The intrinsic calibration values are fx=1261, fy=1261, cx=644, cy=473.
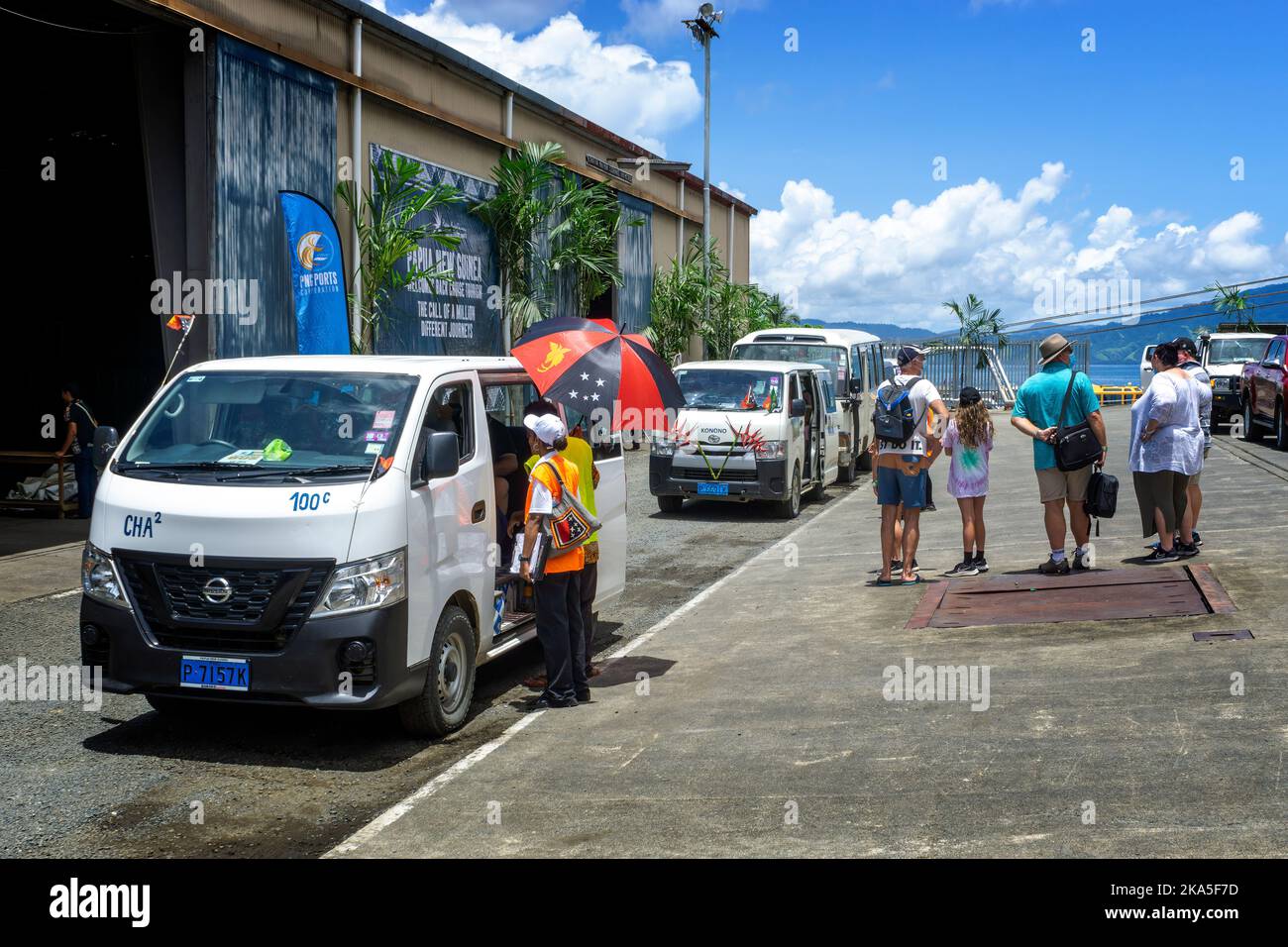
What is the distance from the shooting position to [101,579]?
656cm

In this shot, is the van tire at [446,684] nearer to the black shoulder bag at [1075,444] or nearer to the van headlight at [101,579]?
the van headlight at [101,579]

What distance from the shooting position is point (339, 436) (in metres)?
6.84

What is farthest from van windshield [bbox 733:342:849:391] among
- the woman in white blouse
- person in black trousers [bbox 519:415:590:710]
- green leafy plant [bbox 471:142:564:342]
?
person in black trousers [bbox 519:415:590:710]

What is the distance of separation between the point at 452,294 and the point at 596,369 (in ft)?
49.5

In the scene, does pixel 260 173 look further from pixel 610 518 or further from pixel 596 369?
pixel 596 369

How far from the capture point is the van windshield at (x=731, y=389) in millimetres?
16781

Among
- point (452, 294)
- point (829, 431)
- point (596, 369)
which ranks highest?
point (452, 294)

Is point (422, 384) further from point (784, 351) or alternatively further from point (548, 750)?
point (784, 351)

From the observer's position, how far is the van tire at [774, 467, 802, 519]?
55.2 ft

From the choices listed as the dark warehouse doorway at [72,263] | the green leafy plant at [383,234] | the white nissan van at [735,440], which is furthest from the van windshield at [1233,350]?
the dark warehouse doorway at [72,263]

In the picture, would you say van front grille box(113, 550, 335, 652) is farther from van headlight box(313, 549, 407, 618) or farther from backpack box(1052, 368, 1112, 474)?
backpack box(1052, 368, 1112, 474)

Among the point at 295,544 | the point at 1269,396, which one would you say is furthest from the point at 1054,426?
the point at 1269,396
